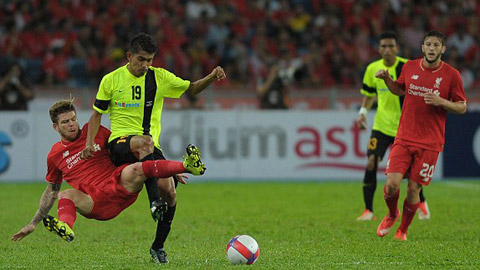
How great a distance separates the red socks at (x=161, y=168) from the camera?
740 centimetres

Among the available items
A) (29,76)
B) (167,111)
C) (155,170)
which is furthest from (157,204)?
(29,76)

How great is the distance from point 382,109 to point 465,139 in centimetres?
687

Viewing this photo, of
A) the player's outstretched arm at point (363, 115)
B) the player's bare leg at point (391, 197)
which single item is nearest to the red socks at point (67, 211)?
the player's bare leg at point (391, 197)

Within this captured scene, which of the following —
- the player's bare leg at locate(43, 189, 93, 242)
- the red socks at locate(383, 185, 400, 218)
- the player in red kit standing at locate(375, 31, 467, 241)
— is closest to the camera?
the player's bare leg at locate(43, 189, 93, 242)

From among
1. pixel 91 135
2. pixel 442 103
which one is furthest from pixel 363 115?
pixel 91 135

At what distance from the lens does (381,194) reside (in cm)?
1572

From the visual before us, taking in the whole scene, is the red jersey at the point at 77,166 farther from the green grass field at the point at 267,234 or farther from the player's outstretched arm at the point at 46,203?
the green grass field at the point at 267,234

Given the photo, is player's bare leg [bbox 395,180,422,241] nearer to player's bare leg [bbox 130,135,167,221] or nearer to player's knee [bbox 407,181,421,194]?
player's knee [bbox 407,181,421,194]

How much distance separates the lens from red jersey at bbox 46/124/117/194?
827 centimetres

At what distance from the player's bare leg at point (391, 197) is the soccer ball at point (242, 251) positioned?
2337 mm

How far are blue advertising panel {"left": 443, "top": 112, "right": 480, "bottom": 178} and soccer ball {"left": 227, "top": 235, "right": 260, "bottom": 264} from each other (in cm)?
1113

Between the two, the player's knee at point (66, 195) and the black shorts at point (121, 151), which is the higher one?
the black shorts at point (121, 151)

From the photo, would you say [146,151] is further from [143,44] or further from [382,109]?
[382,109]

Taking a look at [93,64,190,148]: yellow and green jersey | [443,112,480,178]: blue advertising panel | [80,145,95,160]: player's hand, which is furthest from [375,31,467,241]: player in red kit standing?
[443,112,480,178]: blue advertising panel
